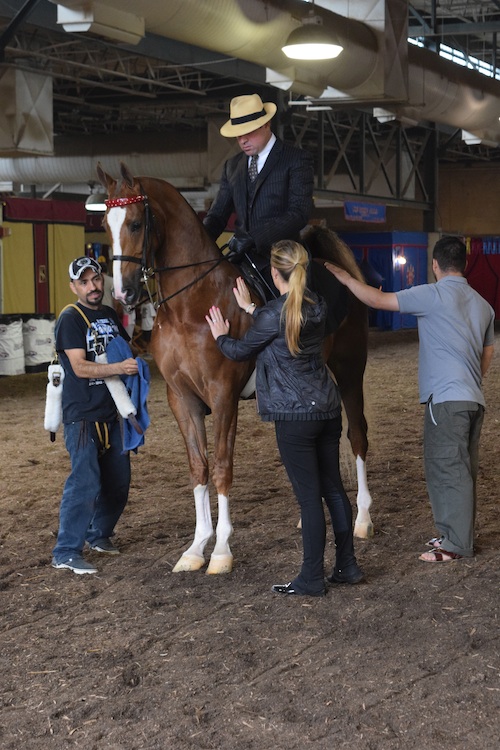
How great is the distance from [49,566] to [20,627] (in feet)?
2.90

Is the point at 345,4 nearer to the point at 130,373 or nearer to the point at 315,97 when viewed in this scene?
the point at 315,97

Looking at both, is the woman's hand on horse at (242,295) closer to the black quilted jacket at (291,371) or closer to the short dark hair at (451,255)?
the black quilted jacket at (291,371)

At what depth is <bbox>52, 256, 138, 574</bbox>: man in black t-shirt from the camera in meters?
4.88

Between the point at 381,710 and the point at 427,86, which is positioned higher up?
the point at 427,86

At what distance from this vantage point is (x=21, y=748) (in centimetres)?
306

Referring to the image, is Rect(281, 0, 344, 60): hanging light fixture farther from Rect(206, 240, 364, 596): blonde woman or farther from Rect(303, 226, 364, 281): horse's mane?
Rect(206, 240, 364, 596): blonde woman

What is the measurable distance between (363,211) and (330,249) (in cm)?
1592

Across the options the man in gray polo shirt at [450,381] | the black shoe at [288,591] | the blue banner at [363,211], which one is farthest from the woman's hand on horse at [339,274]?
the blue banner at [363,211]

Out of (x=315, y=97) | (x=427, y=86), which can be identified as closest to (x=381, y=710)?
(x=315, y=97)

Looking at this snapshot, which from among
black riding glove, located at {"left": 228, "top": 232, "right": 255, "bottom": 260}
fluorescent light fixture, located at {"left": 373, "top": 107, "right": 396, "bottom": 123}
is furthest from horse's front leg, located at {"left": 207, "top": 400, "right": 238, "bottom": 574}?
fluorescent light fixture, located at {"left": 373, "top": 107, "right": 396, "bottom": 123}

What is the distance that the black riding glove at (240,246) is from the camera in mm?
5094

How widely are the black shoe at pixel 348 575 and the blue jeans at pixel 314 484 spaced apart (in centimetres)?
13

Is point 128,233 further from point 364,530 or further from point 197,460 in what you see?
point 364,530

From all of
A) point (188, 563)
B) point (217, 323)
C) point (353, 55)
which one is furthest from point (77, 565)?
point (353, 55)
